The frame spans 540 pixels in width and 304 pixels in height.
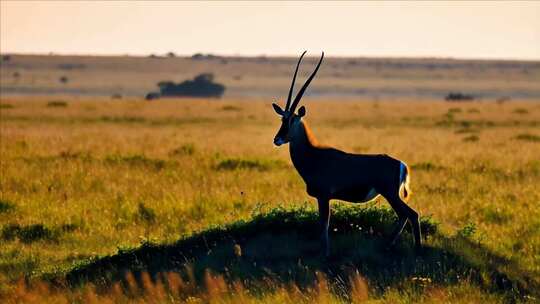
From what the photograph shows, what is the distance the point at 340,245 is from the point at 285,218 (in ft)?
3.43

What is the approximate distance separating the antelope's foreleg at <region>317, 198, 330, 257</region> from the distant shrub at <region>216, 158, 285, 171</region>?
37.1 feet

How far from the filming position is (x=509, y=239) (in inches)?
535

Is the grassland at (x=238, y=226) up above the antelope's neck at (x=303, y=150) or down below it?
below

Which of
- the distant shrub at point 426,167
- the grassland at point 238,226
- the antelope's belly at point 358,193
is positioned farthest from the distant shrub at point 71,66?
the antelope's belly at point 358,193

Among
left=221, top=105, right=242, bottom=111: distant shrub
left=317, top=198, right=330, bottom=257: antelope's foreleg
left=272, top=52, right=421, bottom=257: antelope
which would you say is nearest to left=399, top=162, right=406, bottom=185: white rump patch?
left=272, top=52, right=421, bottom=257: antelope

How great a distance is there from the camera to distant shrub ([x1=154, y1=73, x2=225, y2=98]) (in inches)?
3740

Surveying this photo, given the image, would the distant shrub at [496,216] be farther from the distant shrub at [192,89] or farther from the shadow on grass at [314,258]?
the distant shrub at [192,89]

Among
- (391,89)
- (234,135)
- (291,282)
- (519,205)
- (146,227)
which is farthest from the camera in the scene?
(391,89)

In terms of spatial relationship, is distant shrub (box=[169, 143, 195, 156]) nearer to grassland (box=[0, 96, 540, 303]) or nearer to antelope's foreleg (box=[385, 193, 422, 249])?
grassland (box=[0, 96, 540, 303])

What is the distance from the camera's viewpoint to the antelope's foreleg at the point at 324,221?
434 inches

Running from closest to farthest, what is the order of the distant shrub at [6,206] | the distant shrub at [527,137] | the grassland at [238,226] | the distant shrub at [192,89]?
the grassland at [238,226]
the distant shrub at [6,206]
the distant shrub at [527,137]
the distant shrub at [192,89]

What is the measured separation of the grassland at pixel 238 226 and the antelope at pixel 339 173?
647mm

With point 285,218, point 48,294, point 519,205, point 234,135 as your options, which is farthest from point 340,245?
point 234,135

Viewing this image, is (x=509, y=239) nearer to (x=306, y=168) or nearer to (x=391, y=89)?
(x=306, y=168)
